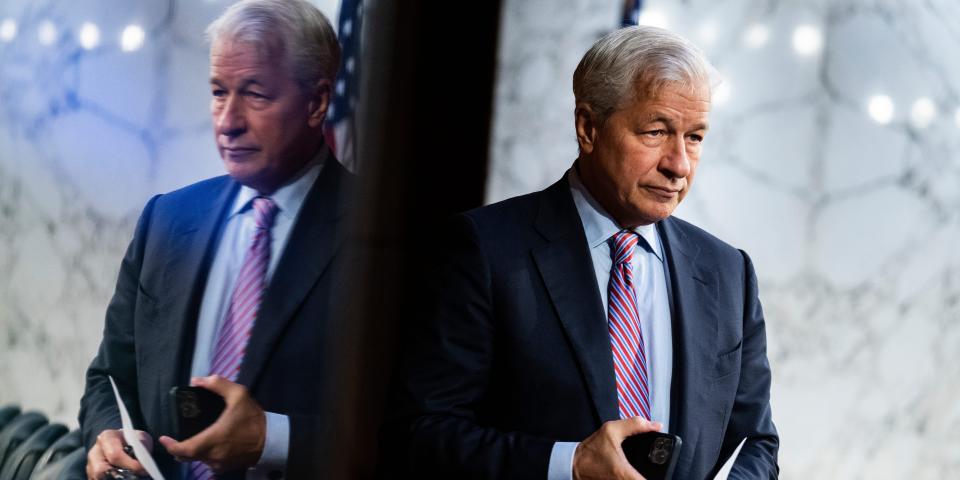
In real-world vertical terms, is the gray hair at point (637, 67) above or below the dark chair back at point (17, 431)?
above

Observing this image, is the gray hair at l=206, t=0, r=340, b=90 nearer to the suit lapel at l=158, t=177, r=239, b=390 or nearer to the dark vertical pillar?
the suit lapel at l=158, t=177, r=239, b=390

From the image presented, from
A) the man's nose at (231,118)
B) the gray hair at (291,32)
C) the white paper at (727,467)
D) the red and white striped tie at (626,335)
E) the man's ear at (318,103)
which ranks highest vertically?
the gray hair at (291,32)

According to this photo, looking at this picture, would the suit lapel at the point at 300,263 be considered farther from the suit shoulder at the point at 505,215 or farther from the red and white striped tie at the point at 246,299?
the suit shoulder at the point at 505,215

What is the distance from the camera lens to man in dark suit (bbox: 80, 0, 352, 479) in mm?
1645

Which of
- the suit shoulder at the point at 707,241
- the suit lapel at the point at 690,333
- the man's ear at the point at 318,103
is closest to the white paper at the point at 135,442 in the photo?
the man's ear at the point at 318,103

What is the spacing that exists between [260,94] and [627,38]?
0.61 m

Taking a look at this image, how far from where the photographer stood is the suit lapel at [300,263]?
5.94ft

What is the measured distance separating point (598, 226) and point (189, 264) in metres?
0.69

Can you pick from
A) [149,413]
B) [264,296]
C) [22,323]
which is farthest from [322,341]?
[22,323]

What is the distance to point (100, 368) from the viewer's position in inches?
63.5

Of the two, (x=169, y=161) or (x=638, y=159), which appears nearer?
(x=169, y=161)

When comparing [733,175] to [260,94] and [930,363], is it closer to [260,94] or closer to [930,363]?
[930,363]

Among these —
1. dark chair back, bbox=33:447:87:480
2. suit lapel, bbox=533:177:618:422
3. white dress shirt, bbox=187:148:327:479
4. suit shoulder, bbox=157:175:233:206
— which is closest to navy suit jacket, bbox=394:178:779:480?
suit lapel, bbox=533:177:618:422

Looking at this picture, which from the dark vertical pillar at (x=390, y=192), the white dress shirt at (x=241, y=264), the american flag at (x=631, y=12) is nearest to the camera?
the white dress shirt at (x=241, y=264)
